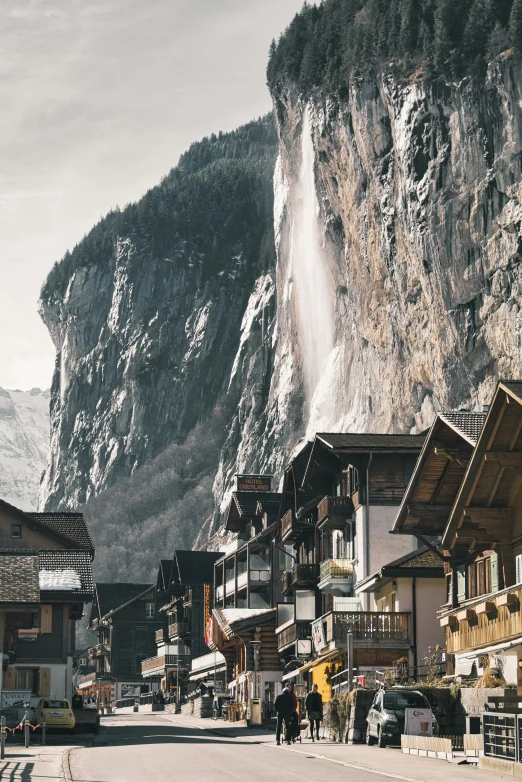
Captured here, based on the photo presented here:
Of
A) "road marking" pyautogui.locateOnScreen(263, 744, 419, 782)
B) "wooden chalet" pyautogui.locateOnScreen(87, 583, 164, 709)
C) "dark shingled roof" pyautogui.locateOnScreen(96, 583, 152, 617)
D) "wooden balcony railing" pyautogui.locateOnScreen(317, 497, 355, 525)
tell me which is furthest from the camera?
"dark shingled roof" pyautogui.locateOnScreen(96, 583, 152, 617)

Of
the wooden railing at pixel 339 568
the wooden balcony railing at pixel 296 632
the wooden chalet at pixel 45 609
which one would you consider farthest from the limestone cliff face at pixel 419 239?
the wooden chalet at pixel 45 609

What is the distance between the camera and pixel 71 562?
5938 cm

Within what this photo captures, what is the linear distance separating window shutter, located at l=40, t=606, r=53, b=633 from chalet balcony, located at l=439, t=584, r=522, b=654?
2782 cm

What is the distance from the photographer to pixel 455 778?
20.3m

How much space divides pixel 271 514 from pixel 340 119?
4863 cm

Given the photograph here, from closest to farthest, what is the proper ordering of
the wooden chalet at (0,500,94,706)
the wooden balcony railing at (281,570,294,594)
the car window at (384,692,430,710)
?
the car window at (384,692,430,710), the wooden chalet at (0,500,94,706), the wooden balcony railing at (281,570,294,594)

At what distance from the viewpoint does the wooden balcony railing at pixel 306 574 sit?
59.4 meters

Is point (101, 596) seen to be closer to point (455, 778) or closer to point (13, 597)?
point (13, 597)

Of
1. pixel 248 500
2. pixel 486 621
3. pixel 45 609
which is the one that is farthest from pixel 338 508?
pixel 248 500

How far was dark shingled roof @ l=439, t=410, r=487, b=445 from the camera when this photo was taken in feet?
97.0

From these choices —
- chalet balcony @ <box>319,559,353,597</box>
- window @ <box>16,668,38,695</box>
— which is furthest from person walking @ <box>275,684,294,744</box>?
window @ <box>16,668,38,695</box>

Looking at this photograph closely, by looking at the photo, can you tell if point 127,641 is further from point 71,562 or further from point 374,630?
point 374,630

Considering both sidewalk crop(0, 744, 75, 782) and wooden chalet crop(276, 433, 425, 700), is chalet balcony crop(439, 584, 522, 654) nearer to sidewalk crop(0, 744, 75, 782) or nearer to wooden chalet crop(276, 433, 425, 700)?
sidewalk crop(0, 744, 75, 782)

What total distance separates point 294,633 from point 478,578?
24.6m
